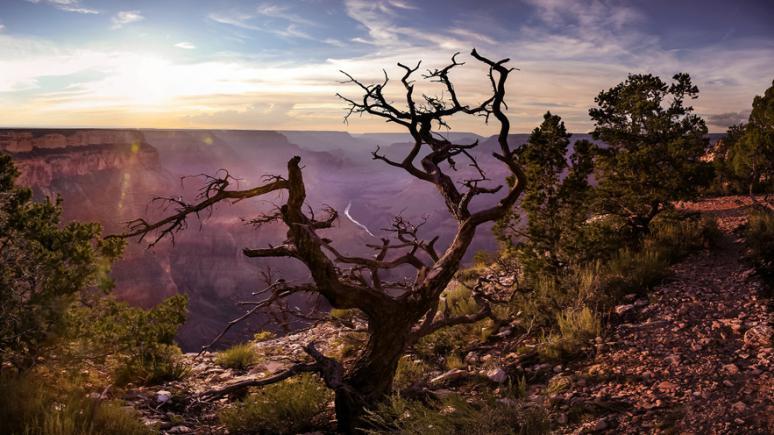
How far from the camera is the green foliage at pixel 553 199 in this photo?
9227 mm

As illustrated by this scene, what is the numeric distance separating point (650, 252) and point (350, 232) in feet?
292

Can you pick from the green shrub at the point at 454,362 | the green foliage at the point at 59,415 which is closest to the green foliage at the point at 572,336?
the green shrub at the point at 454,362

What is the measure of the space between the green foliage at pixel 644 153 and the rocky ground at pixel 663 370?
5.03ft

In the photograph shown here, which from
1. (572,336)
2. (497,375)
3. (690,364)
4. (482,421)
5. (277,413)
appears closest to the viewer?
(482,421)

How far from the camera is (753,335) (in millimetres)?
5688

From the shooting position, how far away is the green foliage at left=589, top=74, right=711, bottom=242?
9.75m

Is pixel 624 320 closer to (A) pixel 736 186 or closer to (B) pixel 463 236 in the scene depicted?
(B) pixel 463 236

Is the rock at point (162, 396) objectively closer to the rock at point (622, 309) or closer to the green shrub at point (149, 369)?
the green shrub at point (149, 369)

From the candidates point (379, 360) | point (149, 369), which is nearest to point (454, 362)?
point (379, 360)

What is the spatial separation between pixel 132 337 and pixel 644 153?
36.3 ft

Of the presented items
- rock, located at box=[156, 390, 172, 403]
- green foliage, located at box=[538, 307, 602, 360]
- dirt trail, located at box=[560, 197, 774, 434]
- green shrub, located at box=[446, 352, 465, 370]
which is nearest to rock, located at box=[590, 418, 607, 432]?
dirt trail, located at box=[560, 197, 774, 434]

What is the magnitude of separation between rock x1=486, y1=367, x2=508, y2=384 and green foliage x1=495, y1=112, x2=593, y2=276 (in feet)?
10.7

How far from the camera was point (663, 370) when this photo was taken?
17.7 ft

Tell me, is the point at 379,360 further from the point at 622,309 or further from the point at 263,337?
the point at 263,337
